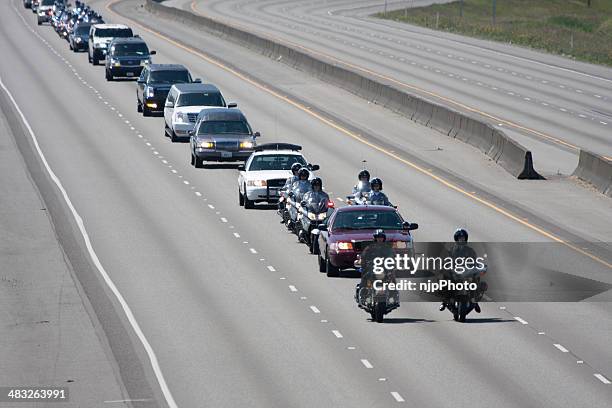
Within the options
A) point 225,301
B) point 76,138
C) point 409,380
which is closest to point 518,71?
point 76,138

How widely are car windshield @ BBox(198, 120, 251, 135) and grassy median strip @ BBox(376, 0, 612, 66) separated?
42957 millimetres

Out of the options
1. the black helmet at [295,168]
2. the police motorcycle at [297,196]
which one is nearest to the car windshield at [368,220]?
the police motorcycle at [297,196]

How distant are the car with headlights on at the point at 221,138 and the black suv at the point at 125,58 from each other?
74.8 feet

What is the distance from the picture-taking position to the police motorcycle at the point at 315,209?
102ft

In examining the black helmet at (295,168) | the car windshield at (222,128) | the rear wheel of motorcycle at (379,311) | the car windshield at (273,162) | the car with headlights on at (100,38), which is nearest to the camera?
the rear wheel of motorcycle at (379,311)

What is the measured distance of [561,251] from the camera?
3159 centimetres

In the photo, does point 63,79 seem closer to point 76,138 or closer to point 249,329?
point 76,138

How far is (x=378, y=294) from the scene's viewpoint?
24.5 meters

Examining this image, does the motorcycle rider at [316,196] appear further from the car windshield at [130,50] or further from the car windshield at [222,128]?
the car windshield at [130,50]

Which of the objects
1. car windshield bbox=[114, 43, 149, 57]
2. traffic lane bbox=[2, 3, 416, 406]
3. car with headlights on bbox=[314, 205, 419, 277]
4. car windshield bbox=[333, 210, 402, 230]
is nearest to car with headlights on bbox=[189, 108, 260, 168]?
traffic lane bbox=[2, 3, 416, 406]

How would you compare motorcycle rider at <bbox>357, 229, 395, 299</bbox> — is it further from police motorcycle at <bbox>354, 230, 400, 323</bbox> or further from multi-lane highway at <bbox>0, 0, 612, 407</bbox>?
multi-lane highway at <bbox>0, 0, 612, 407</bbox>

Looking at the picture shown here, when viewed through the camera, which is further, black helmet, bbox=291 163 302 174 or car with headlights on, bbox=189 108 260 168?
car with headlights on, bbox=189 108 260 168

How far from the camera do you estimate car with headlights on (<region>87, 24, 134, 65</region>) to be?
74.1m

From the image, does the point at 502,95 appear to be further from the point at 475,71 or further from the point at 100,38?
the point at 100,38
